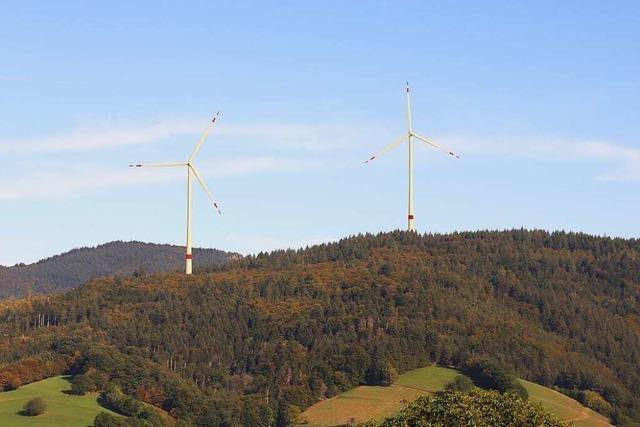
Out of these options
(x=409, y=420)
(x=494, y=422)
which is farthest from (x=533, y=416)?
(x=409, y=420)

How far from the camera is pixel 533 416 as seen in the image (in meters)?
102

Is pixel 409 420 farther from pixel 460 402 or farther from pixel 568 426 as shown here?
pixel 568 426

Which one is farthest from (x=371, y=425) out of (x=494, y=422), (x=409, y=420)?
(x=494, y=422)

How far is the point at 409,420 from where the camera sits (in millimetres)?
103375

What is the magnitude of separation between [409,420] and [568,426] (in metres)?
13.8

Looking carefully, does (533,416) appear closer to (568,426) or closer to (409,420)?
(568,426)

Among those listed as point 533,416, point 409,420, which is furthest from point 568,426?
point 409,420

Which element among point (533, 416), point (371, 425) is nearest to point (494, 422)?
point (533, 416)

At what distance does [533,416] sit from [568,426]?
4.19 m

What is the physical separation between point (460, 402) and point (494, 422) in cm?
342

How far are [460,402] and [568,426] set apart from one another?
32.0ft

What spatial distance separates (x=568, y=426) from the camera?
340ft

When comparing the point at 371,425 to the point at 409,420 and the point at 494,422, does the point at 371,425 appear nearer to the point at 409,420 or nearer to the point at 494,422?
the point at 409,420

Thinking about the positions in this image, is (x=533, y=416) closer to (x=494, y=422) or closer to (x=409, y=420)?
(x=494, y=422)
